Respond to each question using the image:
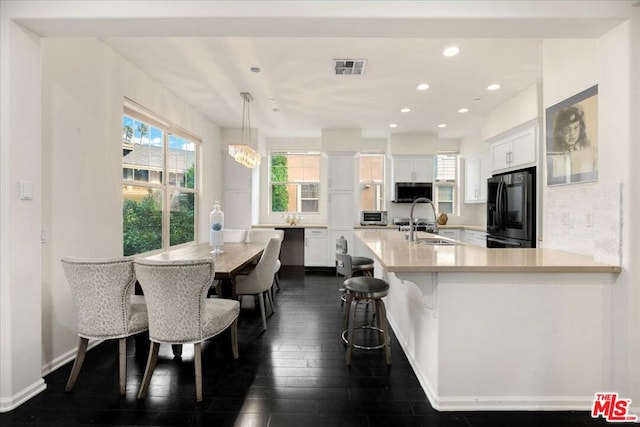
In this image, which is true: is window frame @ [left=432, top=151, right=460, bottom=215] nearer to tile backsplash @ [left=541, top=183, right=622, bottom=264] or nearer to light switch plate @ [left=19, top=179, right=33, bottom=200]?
tile backsplash @ [left=541, top=183, right=622, bottom=264]

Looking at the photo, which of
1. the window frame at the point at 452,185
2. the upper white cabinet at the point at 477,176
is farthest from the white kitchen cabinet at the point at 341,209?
the upper white cabinet at the point at 477,176

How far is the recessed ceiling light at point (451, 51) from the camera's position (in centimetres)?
303

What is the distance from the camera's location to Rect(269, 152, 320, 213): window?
23.3 ft

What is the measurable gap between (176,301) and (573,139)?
3026 millimetres

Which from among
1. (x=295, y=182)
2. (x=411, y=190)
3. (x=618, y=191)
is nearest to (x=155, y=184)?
(x=295, y=182)

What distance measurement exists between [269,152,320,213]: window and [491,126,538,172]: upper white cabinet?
3500 millimetres

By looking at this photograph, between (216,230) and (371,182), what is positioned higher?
(371,182)

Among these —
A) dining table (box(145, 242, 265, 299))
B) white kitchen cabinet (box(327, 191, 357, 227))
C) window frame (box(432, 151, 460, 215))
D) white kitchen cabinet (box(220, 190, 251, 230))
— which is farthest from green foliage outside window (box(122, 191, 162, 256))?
window frame (box(432, 151, 460, 215))

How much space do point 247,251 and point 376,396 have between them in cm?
210

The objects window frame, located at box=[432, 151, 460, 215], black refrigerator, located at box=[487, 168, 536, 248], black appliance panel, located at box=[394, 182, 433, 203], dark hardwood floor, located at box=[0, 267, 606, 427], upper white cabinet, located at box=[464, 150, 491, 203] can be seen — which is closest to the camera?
dark hardwood floor, located at box=[0, 267, 606, 427]

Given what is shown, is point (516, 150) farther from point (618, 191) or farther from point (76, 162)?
point (76, 162)

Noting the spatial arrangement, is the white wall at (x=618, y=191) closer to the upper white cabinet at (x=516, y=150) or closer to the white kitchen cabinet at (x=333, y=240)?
the upper white cabinet at (x=516, y=150)

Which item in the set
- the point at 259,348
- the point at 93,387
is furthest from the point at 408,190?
the point at 93,387

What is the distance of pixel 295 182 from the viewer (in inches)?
280
